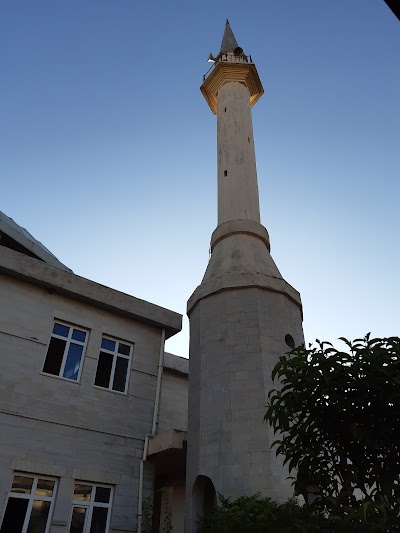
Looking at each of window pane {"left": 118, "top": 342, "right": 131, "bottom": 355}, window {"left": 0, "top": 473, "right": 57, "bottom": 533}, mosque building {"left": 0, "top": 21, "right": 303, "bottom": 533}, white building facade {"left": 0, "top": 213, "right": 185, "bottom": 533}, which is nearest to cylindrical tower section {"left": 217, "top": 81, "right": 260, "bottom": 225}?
mosque building {"left": 0, "top": 21, "right": 303, "bottom": 533}

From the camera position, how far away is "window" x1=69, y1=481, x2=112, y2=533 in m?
11.3

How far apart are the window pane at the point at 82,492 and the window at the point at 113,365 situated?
8.58ft

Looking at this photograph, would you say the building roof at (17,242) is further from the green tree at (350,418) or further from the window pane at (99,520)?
the green tree at (350,418)

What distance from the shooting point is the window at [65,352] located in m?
12.6

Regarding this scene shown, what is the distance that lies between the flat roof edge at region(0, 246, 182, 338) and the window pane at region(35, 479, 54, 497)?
499 centimetres

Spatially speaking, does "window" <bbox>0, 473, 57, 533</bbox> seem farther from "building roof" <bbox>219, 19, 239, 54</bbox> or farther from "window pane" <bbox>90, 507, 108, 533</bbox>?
"building roof" <bbox>219, 19, 239, 54</bbox>

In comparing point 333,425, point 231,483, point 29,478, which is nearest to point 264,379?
point 231,483

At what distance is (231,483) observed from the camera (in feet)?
34.2

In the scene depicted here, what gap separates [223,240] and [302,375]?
9522 mm

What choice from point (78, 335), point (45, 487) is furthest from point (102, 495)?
point (78, 335)

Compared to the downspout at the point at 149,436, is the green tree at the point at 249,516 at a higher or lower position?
lower

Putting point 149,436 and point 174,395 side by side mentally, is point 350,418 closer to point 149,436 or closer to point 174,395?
point 149,436

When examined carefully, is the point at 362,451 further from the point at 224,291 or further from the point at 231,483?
the point at 224,291

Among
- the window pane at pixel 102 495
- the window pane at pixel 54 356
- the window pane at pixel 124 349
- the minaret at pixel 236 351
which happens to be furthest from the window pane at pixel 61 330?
the window pane at pixel 102 495
